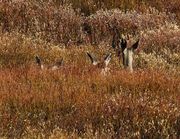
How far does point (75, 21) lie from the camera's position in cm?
1570

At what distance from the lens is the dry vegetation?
779 cm

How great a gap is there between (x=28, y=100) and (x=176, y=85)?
2614 mm

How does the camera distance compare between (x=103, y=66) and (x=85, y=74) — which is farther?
(x=103, y=66)

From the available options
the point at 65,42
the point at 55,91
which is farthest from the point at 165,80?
the point at 65,42

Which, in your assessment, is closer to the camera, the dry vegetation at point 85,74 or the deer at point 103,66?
the dry vegetation at point 85,74

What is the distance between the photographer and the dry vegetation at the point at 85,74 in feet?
25.5

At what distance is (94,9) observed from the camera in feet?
55.6

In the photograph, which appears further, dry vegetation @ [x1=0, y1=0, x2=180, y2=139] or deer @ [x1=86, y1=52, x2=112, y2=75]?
deer @ [x1=86, y1=52, x2=112, y2=75]

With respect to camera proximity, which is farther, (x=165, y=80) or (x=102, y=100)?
(x=165, y=80)

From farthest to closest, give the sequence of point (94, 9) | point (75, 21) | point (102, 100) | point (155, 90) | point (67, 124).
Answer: point (94, 9) < point (75, 21) < point (155, 90) < point (102, 100) < point (67, 124)

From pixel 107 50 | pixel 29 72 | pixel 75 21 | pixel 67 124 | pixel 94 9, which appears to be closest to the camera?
pixel 67 124

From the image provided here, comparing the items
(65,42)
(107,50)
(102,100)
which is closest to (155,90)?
(102,100)

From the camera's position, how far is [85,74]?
34.1ft

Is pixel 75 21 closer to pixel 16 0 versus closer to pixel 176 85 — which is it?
pixel 16 0
